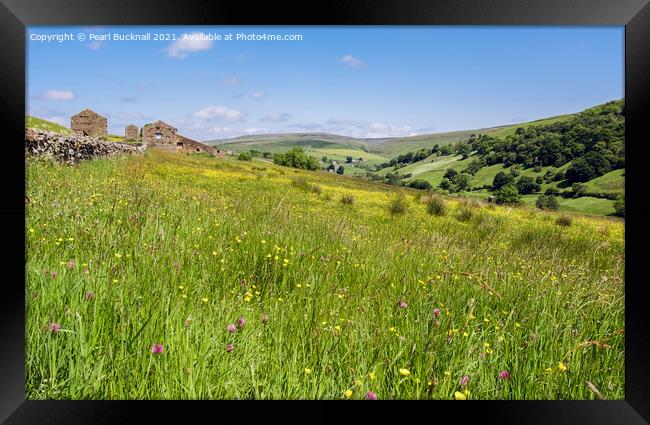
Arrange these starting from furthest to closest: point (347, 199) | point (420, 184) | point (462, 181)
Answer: point (420, 184), point (462, 181), point (347, 199)

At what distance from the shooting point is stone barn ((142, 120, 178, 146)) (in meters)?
7.19

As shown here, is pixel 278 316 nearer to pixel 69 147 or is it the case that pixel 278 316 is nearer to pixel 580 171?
pixel 69 147

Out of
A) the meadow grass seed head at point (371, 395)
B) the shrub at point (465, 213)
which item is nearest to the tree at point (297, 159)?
the shrub at point (465, 213)

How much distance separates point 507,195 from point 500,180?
799 millimetres

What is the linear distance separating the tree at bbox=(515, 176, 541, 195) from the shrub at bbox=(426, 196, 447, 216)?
2.67m

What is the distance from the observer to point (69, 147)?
642cm

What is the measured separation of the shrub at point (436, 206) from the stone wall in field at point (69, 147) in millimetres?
6525

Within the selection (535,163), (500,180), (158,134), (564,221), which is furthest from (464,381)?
(535,163)

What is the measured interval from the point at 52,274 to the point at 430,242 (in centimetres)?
367

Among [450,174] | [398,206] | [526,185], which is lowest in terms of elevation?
[398,206]

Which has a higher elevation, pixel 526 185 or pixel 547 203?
pixel 526 185

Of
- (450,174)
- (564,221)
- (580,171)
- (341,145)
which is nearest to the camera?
(564,221)

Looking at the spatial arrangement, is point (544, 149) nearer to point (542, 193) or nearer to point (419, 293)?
point (542, 193)
